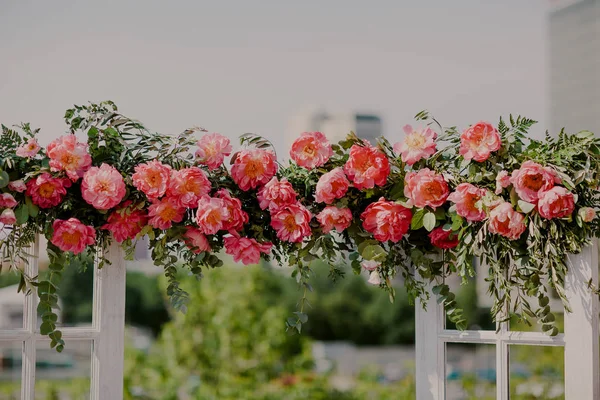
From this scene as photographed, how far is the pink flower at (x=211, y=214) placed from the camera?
6.48 ft

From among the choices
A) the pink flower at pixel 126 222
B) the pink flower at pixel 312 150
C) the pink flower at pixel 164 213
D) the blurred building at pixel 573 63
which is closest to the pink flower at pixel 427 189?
the pink flower at pixel 312 150

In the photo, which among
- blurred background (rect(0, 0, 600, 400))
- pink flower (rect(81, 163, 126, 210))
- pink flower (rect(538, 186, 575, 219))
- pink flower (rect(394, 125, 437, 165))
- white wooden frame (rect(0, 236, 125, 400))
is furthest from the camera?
blurred background (rect(0, 0, 600, 400))

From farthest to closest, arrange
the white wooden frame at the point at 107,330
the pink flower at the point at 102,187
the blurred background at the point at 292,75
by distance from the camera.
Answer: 1. the blurred background at the point at 292,75
2. the white wooden frame at the point at 107,330
3. the pink flower at the point at 102,187

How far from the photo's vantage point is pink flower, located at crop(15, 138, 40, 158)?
197cm

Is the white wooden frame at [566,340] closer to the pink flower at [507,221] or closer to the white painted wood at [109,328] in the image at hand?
the pink flower at [507,221]

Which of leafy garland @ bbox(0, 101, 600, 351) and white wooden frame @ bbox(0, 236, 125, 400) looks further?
white wooden frame @ bbox(0, 236, 125, 400)

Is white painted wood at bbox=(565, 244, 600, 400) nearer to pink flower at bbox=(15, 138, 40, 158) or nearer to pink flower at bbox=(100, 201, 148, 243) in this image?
pink flower at bbox=(100, 201, 148, 243)

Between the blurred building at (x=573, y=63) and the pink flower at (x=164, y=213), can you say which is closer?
the pink flower at (x=164, y=213)

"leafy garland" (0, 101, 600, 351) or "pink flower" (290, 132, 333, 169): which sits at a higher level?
"pink flower" (290, 132, 333, 169)

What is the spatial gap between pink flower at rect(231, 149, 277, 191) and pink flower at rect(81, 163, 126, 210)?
1.12 feet

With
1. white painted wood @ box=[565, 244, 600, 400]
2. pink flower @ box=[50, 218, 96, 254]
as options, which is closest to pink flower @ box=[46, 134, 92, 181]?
pink flower @ box=[50, 218, 96, 254]

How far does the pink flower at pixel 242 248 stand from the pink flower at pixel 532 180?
0.75 metres

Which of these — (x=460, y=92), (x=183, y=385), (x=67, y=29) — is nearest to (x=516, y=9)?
(x=460, y=92)

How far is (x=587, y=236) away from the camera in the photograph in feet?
6.36
